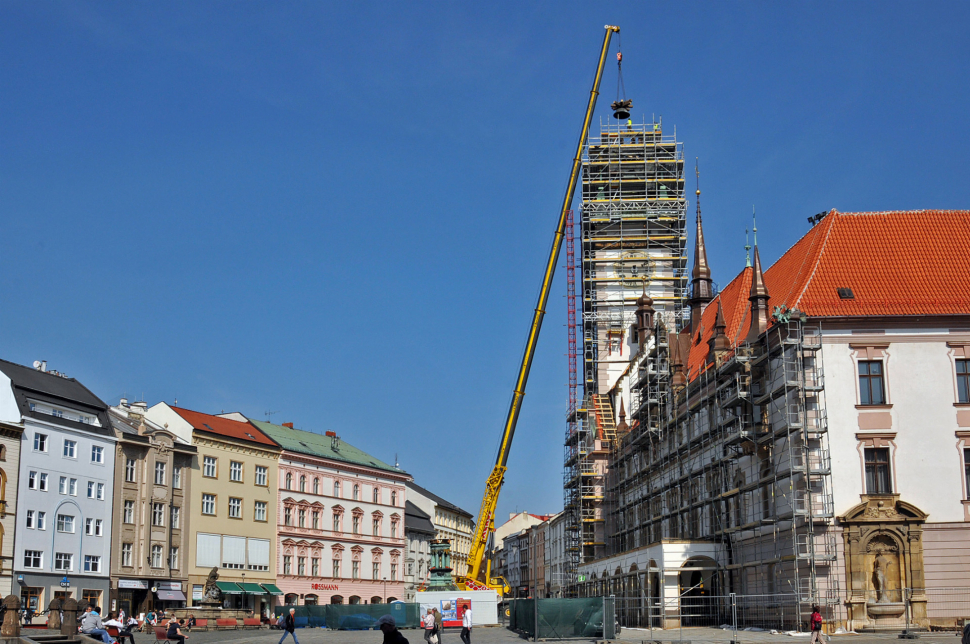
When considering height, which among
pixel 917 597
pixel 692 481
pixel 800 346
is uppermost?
pixel 800 346

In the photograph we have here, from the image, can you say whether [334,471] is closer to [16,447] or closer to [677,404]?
[16,447]

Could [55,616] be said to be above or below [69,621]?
below

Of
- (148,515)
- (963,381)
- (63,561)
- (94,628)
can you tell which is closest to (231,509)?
(148,515)

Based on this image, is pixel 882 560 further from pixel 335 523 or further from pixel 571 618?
pixel 335 523

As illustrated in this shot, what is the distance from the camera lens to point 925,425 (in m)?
39.5

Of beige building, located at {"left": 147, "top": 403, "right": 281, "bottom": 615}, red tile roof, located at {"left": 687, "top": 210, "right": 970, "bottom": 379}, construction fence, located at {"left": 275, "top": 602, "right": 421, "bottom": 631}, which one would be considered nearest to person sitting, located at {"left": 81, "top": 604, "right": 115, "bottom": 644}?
red tile roof, located at {"left": 687, "top": 210, "right": 970, "bottom": 379}

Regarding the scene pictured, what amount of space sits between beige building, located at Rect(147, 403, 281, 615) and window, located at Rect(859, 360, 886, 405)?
45997 mm

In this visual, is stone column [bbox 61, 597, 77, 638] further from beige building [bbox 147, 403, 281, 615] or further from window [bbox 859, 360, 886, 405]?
beige building [bbox 147, 403, 281, 615]

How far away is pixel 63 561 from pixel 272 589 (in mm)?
18806

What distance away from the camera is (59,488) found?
62750mm

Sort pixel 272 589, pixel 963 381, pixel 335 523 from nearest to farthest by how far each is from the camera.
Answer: pixel 963 381 → pixel 272 589 → pixel 335 523

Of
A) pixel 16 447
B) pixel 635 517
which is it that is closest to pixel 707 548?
pixel 635 517

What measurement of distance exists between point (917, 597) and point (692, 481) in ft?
51.1

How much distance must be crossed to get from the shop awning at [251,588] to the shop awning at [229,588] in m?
0.47
